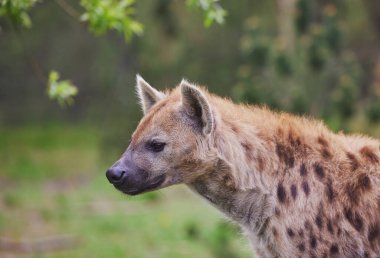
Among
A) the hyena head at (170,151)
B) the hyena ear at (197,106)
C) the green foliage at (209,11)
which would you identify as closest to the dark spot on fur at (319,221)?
the hyena head at (170,151)

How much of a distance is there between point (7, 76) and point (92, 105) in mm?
2045

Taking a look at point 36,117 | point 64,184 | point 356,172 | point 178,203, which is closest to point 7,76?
point 36,117

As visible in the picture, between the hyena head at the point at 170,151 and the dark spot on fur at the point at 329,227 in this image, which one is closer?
the dark spot on fur at the point at 329,227

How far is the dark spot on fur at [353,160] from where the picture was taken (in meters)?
4.89

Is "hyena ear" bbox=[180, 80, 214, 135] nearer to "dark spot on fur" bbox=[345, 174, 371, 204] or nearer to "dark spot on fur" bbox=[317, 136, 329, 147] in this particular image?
"dark spot on fur" bbox=[317, 136, 329, 147]

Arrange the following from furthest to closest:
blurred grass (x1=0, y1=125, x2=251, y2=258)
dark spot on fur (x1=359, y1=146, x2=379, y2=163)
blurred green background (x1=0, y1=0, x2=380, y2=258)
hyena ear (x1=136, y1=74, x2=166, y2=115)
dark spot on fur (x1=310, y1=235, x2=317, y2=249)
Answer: blurred grass (x1=0, y1=125, x2=251, y2=258) → blurred green background (x1=0, y1=0, x2=380, y2=258) → hyena ear (x1=136, y1=74, x2=166, y2=115) → dark spot on fur (x1=359, y1=146, x2=379, y2=163) → dark spot on fur (x1=310, y1=235, x2=317, y2=249)

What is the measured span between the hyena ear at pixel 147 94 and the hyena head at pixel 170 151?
0.29 meters

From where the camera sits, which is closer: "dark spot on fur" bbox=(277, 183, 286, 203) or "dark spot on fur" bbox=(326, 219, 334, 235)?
"dark spot on fur" bbox=(326, 219, 334, 235)

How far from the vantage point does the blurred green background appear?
26.8 feet

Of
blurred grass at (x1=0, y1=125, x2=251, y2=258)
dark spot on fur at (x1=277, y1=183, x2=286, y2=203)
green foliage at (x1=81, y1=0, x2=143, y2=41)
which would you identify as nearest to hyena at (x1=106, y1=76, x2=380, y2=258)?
dark spot on fur at (x1=277, y1=183, x2=286, y2=203)

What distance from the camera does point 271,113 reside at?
5211mm

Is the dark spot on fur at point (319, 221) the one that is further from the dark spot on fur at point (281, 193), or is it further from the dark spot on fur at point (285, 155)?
the dark spot on fur at point (285, 155)

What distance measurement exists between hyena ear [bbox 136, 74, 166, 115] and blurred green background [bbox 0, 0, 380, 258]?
0.59 meters

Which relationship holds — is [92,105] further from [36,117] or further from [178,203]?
[178,203]
